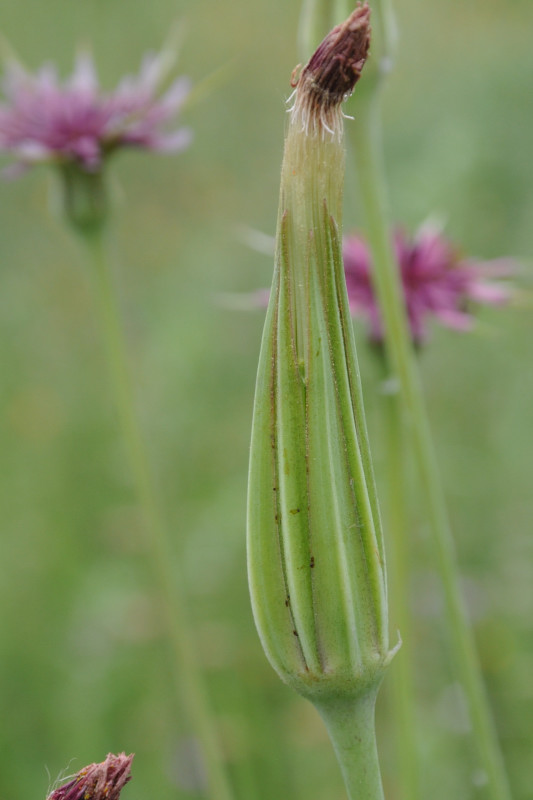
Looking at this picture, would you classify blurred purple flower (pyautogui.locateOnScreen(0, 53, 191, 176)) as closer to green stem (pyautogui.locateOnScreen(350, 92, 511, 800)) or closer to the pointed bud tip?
green stem (pyautogui.locateOnScreen(350, 92, 511, 800))

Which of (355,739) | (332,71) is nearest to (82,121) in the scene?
(332,71)

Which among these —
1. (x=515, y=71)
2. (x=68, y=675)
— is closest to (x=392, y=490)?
(x=68, y=675)

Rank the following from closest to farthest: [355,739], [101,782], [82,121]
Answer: [101,782] < [355,739] < [82,121]

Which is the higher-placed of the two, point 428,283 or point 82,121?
point 82,121

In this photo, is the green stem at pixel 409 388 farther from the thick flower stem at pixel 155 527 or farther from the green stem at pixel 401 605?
the thick flower stem at pixel 155 527

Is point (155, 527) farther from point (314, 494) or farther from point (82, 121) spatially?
point (314, 494)

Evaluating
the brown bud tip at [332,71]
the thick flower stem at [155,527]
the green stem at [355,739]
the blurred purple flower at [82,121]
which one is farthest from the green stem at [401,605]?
the brown bud tip at [332,71]
